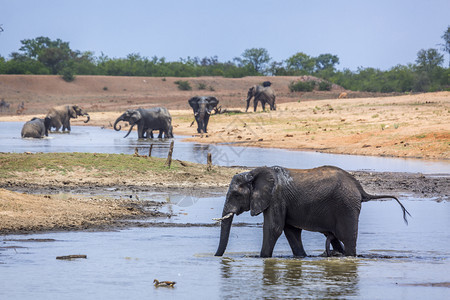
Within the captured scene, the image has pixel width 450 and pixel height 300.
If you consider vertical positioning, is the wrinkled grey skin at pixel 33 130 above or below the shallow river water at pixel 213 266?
above

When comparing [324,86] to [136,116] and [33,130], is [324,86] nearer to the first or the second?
[136,116]

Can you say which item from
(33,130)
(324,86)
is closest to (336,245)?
(33,130)

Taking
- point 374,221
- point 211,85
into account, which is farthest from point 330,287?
point 211,85

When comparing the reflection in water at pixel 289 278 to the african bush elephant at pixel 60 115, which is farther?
the african bush elephant at pixel 60 115

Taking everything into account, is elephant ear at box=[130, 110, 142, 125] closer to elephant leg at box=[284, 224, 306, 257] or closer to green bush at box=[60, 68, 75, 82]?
elephant leg at box=[284, 224, 306, 257]

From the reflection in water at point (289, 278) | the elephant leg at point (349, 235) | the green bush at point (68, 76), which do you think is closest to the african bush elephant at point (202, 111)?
the reflection in water at point (289, 278)

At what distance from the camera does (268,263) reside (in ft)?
36.3

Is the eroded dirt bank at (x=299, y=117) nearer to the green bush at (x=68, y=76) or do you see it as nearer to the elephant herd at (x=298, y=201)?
the green bush at (x=68, y=76)

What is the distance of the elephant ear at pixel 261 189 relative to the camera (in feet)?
36.1

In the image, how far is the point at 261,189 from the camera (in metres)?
11.0

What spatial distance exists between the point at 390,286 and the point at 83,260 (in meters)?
4.19

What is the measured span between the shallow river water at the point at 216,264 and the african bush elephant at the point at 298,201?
46cm

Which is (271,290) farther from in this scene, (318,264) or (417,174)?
(417,174)

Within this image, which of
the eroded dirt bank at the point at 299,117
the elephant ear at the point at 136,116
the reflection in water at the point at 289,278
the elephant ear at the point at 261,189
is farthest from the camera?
the elephant ear at the point at 136,116
